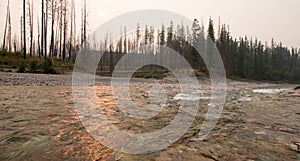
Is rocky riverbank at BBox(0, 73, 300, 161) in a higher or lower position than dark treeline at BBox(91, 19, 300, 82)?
lower

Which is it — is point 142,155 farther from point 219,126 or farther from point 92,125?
point 219,126

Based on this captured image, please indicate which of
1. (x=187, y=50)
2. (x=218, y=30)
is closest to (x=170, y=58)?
(x=187, y=50)

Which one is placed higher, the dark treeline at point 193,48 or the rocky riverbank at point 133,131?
the dark treeline at point 193,48

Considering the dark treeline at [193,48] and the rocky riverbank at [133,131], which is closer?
the rocky riverbank at [133,131]

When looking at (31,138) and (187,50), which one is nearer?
(31,138)

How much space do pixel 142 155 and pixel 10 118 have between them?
9.60 feet

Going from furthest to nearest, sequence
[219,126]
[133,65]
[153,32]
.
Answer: [133,65] < [153,32] < [219,126]

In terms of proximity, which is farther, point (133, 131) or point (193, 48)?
point (193, 48)

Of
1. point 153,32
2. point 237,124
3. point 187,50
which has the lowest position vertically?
point 237,124

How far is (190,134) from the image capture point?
336cm

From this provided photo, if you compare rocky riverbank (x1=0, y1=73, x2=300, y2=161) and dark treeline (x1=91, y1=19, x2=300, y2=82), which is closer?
rocky riverbank (x1=0, y1=73, x2=300, y2=161)

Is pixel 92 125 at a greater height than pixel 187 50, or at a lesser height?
lesser

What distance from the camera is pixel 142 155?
7.93 feet

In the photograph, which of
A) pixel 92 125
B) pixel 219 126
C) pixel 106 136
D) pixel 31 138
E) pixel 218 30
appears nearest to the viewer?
pixel 31 138
